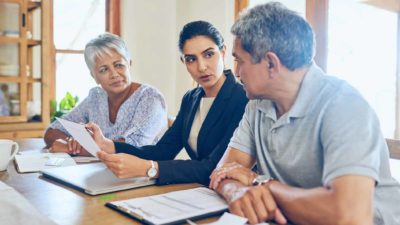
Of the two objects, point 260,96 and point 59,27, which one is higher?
point 59,27

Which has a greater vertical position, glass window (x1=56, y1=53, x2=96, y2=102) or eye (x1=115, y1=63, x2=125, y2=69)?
eye (x1=115, y1=63, x2=125, y2=69)

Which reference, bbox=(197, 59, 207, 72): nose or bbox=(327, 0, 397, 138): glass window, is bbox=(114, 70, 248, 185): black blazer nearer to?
bbox=(197, 59, 207, 72): nose

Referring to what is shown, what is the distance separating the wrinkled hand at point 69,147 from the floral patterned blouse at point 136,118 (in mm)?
227

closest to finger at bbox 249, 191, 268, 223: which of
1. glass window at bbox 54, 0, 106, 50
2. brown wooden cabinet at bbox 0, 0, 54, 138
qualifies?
brown wooden cabinet at bbox 0, 0, 54, 138

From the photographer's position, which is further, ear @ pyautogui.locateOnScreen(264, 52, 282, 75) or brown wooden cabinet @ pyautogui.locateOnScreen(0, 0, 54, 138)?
brown wooden cabinet @ pyautogui.locateOnScreen(0, 0, 54, 138)

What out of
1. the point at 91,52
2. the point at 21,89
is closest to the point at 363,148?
the point at 91,52

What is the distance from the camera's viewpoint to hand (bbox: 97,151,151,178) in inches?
47.4

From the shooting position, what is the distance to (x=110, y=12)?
3648mm

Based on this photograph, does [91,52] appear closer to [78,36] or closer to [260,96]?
[260,96]

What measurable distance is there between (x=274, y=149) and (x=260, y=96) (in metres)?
0.15

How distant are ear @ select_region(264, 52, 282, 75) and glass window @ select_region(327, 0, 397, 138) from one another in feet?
4.87

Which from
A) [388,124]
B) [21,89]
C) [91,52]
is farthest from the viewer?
[21,89]

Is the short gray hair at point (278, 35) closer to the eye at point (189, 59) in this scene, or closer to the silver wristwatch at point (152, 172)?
the silver wristwatch at point (152, 172)

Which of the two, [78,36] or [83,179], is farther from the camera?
[78,36]
